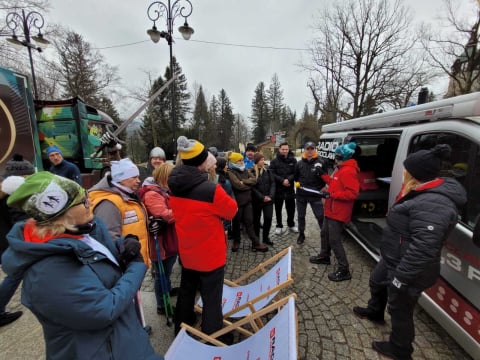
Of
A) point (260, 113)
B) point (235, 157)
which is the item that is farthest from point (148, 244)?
point (260, 113)

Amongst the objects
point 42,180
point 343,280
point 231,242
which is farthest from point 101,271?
point 231,242

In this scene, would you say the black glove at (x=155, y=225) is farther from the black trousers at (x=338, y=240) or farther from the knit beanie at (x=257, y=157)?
the knit beanie at (x=257, y=157)

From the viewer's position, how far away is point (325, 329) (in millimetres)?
2619

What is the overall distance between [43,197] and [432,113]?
132 inches

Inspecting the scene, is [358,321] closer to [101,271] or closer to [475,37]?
[101,271]

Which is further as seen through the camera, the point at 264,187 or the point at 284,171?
the point at 284,171

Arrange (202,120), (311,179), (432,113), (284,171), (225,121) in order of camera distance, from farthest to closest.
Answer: (225,121), (202,120), (284,171), (311,179), (432,113)

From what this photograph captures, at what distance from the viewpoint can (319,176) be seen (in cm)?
439

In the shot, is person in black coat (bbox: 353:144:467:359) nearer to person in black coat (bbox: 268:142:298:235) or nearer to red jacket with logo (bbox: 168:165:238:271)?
red jacket with logo (bbox: 168:165:238:271)

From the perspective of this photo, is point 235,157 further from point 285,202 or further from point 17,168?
point 17,168

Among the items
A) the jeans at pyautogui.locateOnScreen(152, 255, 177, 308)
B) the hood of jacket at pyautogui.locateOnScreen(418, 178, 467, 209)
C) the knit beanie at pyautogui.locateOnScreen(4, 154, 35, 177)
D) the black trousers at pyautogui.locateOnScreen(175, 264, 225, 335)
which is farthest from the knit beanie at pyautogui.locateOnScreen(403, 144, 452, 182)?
the knit beanie at pyautogui.locateOnScreen(4, 154, 35, 177)

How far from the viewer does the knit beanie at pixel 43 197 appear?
1076 mm

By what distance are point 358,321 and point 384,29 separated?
16076 millimetres

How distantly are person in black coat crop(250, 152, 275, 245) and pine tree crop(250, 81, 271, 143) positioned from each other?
48380mm
